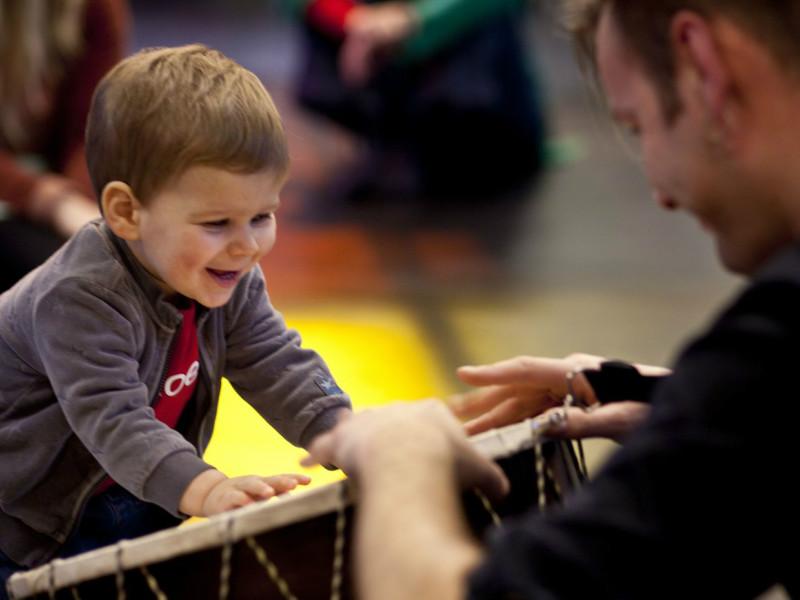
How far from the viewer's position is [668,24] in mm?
763

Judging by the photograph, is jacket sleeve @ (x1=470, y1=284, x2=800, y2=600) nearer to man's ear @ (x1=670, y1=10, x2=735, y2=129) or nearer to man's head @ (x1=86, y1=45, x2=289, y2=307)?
man's ear @ (x1=670, y1=10, x2=735, y2=129)

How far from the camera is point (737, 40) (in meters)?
0.74

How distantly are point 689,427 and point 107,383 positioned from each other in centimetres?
50

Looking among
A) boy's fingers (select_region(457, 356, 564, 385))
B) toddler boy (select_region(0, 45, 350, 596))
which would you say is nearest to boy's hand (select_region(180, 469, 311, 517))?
toddler boy (select_region(0, 45, 350, 596))

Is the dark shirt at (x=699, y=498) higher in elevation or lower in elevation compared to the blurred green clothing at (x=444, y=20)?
lower

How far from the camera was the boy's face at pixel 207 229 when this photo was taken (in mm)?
1006

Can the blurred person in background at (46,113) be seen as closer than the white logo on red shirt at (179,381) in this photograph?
No

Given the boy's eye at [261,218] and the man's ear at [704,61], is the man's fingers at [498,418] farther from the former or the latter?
the man's ear at [704,61]

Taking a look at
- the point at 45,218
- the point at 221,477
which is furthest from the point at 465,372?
the point at 45,218

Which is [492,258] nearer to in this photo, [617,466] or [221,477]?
[221,477]

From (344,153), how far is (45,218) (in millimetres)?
1728

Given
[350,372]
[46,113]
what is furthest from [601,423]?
[46,113]


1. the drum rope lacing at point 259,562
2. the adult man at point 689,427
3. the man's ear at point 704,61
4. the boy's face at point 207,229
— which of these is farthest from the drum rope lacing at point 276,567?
the man's ear at point 704,61

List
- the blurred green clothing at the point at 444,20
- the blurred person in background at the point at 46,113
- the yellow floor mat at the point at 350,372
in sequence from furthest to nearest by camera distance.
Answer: the blurred green clothing at the point at 444,20
the blurred person in background at the point at 46,113
the yellow floor mat at the point at 350,372
